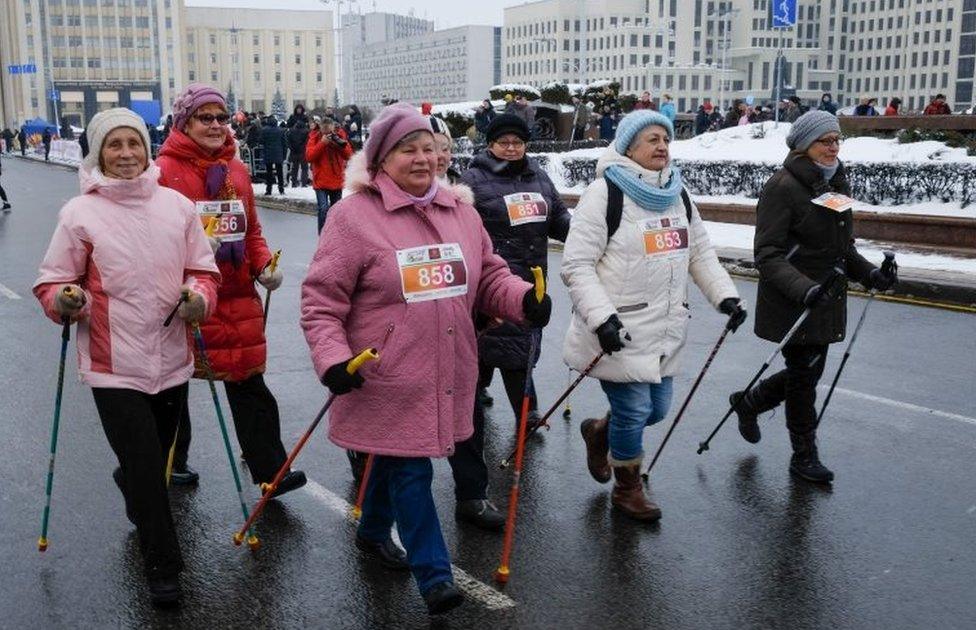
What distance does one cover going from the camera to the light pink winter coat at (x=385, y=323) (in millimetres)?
3727

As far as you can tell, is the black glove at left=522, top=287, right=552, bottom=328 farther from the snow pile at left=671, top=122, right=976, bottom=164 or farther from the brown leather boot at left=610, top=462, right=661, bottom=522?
the snow pile at left=671, top=122, right=976, bottom=164

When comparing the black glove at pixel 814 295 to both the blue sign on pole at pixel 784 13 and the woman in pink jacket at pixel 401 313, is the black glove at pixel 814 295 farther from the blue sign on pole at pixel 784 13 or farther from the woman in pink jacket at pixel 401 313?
the blue sign on pole at pixel 784 13

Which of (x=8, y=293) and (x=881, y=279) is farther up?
(x=881, y=279)

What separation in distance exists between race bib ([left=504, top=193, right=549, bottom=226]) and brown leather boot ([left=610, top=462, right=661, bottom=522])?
5.53 feet

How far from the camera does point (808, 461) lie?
552cm

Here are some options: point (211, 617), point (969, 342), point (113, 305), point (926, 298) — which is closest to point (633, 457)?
point (211, 617)

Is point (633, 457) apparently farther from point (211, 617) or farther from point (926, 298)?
point (926, 298)

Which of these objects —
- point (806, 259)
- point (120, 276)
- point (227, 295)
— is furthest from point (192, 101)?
point (806, 259)

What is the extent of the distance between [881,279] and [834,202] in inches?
19.6

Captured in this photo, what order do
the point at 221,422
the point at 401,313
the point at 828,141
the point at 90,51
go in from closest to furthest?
the point at 401,313, the point at 221,422, the point at 828,141, the point at 90,51

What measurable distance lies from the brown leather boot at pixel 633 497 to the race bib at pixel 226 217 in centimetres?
207

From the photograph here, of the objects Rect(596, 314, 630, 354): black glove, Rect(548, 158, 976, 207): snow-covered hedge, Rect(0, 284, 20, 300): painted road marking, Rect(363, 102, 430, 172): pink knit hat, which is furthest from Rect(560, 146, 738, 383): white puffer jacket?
Rect(548, 158, 976, 207): snow-covered hedge

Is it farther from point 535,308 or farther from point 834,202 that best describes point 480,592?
point 834,202

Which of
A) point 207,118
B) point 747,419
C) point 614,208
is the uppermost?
point 207,118
